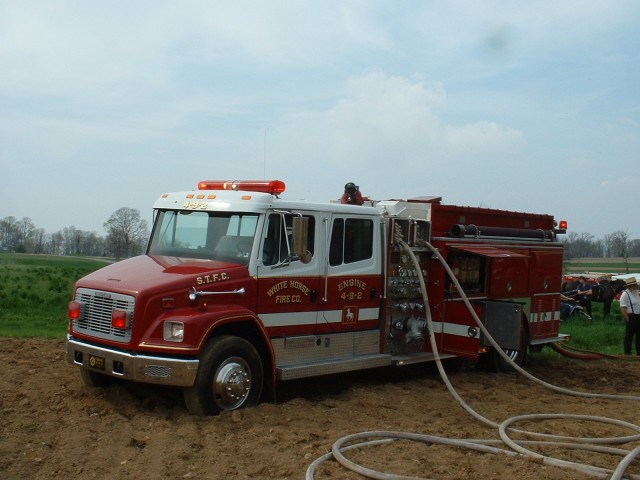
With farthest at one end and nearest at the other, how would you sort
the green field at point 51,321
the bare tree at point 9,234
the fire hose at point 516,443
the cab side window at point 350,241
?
the bare tree at point 9,234, the green field at point 51,321, the cab side window at point 350,241, the fire hose at point 516,443

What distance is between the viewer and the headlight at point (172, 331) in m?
7.25

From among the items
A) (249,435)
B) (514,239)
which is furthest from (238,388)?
(514,239)

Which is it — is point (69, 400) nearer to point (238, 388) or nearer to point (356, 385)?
point (238, 388)

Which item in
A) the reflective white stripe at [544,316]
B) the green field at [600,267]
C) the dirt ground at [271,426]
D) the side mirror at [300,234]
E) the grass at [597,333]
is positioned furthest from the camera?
the green field at [600,267]

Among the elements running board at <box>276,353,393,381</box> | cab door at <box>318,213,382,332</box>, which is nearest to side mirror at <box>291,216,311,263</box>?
cab door at <box>318,213,382,332</box>

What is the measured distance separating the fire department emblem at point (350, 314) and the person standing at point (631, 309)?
6571mm

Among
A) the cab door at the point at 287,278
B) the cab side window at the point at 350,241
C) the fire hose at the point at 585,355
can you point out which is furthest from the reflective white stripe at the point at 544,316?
the cab door at the point at 287,278

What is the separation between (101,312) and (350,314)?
307 centimetres

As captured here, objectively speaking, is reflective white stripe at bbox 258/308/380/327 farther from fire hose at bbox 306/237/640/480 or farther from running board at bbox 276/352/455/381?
fire hose at bbox 306/237/640/480

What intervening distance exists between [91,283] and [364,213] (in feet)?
11.5

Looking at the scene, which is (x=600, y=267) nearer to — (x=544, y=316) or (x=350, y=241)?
(x=544, y=316)

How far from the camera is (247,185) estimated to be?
28.4ft

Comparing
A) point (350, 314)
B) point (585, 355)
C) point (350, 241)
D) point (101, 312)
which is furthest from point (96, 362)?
point (585, 355)

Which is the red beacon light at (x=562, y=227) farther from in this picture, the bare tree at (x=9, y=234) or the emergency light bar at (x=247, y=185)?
the bare tree at (x=9, y=234)
